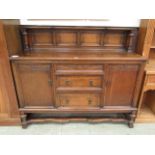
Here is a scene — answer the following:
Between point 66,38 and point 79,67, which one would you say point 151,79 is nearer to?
point 79,67

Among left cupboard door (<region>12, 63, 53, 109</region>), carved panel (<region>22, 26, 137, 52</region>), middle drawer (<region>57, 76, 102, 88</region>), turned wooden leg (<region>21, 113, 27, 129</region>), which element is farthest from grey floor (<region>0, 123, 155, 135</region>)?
carved panel (<region>22, 26, 137, 52</region>)

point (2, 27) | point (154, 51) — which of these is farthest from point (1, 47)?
point (154, 51)

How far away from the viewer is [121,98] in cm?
166

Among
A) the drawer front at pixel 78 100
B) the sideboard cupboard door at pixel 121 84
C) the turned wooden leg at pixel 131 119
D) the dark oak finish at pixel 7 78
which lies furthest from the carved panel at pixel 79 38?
the turned wooden leg at pixel 131 119

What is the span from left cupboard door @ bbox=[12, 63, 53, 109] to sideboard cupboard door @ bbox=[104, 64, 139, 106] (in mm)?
655

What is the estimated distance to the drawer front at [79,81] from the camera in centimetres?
153

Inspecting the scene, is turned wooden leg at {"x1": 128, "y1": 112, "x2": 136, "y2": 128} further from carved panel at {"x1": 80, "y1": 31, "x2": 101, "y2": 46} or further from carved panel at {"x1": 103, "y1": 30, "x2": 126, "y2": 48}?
carved panel at {"x1": 80, "y1": 31, "x2": 101, "y2": 46}

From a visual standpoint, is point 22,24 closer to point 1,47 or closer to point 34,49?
point 34,49

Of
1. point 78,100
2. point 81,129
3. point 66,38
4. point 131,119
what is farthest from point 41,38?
point 131,119

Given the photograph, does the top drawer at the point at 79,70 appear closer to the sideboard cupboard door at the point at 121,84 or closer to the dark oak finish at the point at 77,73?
the dark oak finish at the point at 77,73

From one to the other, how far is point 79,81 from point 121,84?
1.55ft

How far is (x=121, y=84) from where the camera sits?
62.1 inches

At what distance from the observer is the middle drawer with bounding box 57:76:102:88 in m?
1.53
